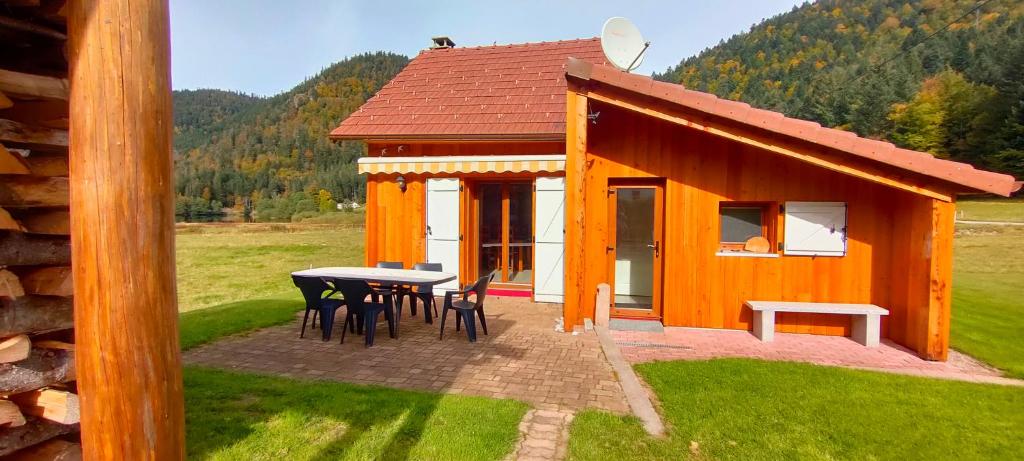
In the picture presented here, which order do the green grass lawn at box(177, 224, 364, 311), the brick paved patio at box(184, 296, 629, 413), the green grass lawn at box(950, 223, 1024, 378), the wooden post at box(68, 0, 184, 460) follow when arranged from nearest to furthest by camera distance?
the wooden post at box(68, 0, 184, 460) < the brick paved patio at box(184, 296, 629, 413) < the green grass lawn at box(950, 223, 1024, 378) < the green grass lawn at box(177, 224, 364, 311)

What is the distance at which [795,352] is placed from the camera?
23.6 feet

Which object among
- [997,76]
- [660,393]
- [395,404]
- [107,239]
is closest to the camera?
[107,239]

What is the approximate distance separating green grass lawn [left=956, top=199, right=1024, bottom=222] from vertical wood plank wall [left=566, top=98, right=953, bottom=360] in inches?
1259

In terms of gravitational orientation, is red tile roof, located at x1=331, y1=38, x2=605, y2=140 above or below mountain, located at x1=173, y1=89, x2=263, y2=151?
below

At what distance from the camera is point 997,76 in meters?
60.6

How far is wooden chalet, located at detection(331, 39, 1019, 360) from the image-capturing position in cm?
713

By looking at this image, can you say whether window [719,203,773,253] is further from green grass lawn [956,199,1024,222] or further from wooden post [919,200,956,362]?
green grass lawn [956,199,1024,222]

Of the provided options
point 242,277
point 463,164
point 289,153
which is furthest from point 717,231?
point 289,153

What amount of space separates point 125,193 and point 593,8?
897 inches

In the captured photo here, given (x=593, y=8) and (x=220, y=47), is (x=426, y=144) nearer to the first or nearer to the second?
(x=220, y=47)

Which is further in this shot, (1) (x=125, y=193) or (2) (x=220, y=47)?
(2) (x=220, y=47)

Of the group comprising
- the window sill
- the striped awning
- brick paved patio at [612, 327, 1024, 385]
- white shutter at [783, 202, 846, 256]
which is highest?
the striped awning

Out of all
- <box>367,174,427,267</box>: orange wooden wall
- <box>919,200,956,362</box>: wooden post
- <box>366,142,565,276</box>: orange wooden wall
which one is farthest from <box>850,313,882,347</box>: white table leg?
<box>367,174,427,267</box>: orange wooden wall

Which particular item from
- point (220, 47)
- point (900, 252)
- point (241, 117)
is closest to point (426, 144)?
point (900, 252)
